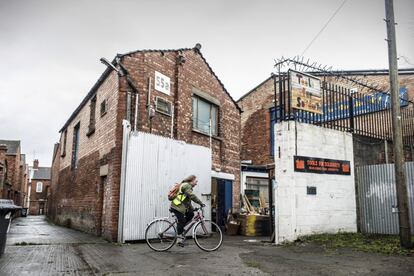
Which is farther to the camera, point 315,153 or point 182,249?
point 315,153

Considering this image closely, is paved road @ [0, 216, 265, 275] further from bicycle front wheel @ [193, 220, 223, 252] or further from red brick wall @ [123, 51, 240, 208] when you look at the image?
red brick wall @ [123, 51, 240, 208]

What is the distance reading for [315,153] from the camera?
10.1 meters

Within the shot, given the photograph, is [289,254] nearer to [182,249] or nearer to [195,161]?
[182,249]

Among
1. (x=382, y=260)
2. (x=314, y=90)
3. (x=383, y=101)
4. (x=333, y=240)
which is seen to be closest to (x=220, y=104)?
(x=314, y=90)

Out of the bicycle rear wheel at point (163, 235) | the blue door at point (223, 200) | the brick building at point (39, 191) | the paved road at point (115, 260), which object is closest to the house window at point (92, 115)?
the blue door at point (223, 200)

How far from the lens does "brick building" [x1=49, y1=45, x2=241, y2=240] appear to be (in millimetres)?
10773

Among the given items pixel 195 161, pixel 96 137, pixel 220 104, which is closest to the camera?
pixel 195 161

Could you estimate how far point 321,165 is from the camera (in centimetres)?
1009

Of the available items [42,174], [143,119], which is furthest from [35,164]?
[143,119]

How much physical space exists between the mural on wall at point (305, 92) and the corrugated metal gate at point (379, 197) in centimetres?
249

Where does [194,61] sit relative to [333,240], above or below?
above

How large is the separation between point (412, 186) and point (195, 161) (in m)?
6.51

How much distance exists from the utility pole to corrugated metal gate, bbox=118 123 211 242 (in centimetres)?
601

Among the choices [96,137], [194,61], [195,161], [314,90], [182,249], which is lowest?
[182,249]
